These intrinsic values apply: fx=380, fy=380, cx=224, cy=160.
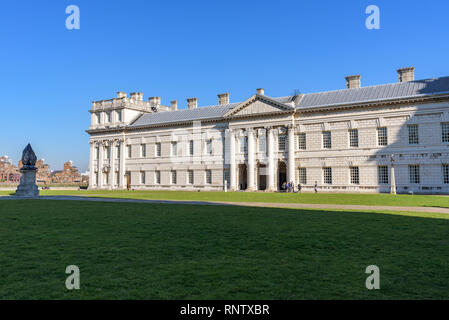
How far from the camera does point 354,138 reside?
42.3 metres

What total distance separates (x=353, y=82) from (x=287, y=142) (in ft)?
35.3

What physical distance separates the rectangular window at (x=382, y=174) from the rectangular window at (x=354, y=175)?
2207mm

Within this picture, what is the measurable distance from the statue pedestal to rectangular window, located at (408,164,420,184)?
115 ft

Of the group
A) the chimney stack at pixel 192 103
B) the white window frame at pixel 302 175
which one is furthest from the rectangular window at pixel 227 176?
the chimney stack at pixel 192 103

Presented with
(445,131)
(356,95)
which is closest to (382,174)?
(445,131)

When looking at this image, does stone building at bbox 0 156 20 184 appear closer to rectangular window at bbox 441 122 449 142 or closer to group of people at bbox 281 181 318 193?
group of people at bbox 281 181 318 193

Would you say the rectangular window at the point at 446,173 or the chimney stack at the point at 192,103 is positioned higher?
the chimney stack at the point at 192,103

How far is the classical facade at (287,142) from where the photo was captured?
3866cm

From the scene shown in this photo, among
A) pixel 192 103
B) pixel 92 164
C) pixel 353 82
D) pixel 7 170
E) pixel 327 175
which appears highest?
pixel 192 103

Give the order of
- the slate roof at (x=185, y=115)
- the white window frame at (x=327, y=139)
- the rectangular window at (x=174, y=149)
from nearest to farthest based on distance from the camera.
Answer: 1. the white window frame at (x=327, y=139)
2. the slate roof at (x=185, y=115)
3. the rectangular window at (x=174, y=149)

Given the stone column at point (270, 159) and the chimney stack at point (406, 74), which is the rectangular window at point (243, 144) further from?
the chimney stack at point (406, 74)

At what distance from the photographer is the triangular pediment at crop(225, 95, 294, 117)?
4559 cm

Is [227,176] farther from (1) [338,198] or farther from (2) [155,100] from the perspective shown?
(1) [338,198]
